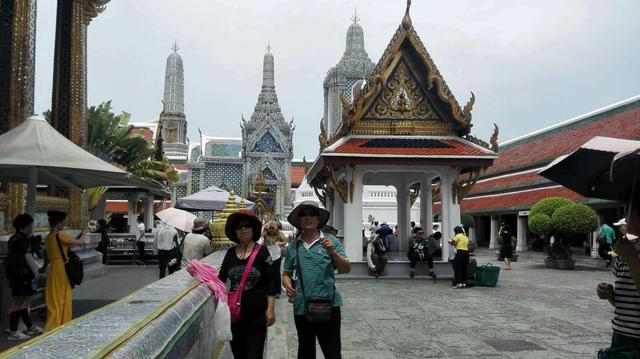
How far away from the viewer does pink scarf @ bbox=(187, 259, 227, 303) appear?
14.2 ft

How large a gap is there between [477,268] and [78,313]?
871cm

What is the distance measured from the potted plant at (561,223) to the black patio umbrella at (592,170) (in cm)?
1517

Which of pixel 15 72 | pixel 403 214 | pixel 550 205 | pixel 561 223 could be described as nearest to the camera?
pixel 15 72

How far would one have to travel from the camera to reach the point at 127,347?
7.27ft

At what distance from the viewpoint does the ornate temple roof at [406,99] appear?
15.0 m

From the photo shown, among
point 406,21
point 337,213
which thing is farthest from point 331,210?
point 406,21

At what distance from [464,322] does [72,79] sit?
30.9 feet

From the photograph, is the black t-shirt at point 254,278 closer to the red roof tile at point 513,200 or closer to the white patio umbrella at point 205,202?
the white patio umbrella at point 205,202

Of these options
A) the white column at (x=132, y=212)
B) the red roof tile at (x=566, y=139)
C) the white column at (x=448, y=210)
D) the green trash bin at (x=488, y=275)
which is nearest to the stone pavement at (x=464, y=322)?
the green trash bin at (x=488, y=275)

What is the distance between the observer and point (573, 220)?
17891mm

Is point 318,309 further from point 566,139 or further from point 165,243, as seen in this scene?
point 566,139

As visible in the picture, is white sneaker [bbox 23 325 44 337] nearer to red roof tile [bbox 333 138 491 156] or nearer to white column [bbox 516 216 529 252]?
red roof tile [bbox 333 138 491 156]

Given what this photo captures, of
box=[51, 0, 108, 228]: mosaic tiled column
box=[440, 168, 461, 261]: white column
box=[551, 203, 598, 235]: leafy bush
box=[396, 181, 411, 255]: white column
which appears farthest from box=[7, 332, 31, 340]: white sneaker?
box=[551, 203, 598, 235]: leafy bush

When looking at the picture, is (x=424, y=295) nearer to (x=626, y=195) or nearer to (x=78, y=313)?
(x=78, y=313)
